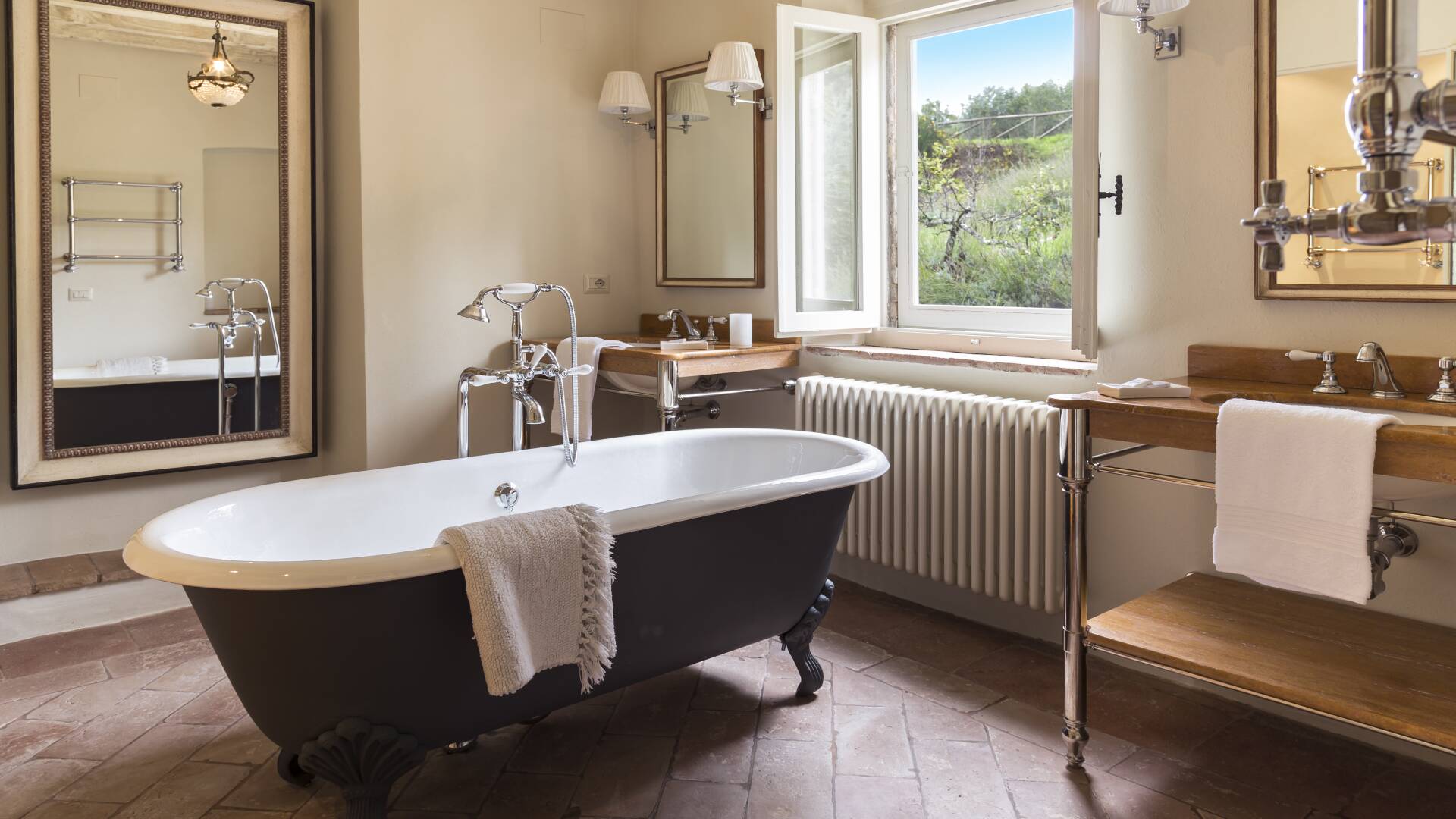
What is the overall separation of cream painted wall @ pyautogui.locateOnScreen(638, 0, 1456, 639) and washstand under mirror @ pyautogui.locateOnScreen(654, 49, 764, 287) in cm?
129

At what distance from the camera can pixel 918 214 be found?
3.66 metres

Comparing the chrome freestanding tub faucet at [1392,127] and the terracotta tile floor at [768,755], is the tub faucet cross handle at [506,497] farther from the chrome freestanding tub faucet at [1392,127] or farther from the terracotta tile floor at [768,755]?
the chrome freestanding tub faucet at [1392,127]

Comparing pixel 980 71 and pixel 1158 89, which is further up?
pixel 980 71

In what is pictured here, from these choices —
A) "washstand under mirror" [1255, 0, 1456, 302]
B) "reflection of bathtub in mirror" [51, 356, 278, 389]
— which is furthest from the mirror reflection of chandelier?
"washstand under mirror" [1255, 0, 1456, 302]

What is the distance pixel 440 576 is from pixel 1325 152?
6.99 ft

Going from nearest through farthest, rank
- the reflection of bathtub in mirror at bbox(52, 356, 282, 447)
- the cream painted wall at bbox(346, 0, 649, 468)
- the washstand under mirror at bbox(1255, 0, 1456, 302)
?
the washstand under mirror at bbox(1255, 0, 1456, 302)
the reflection of bathtub in mirror at bbox(52, 356, 282, 447)
the cream painted wall at bbox(346, 0, 649, 468)

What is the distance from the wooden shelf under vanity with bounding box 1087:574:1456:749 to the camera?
6.03 feet

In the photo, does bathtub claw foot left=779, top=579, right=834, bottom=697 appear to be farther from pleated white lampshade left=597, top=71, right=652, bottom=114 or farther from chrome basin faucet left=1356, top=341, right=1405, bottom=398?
pleated white lampshade left=597, top=71, right=652, bottom=114

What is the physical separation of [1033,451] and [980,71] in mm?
1358

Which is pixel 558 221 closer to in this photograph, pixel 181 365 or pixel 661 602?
pixel 181 365

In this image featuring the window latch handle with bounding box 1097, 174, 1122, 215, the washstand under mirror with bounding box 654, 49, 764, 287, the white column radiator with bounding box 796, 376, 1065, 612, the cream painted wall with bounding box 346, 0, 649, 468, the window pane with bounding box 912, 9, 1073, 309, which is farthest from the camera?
the washstand under mirror with bounding box 654, 49, 764, 287

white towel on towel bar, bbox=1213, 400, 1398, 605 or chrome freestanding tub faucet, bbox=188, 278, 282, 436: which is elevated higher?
chrome freestanding tub faucet, bbox=188, 278, 282, 436

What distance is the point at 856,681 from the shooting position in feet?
9.27

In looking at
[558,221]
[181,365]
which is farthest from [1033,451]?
[181,365]
